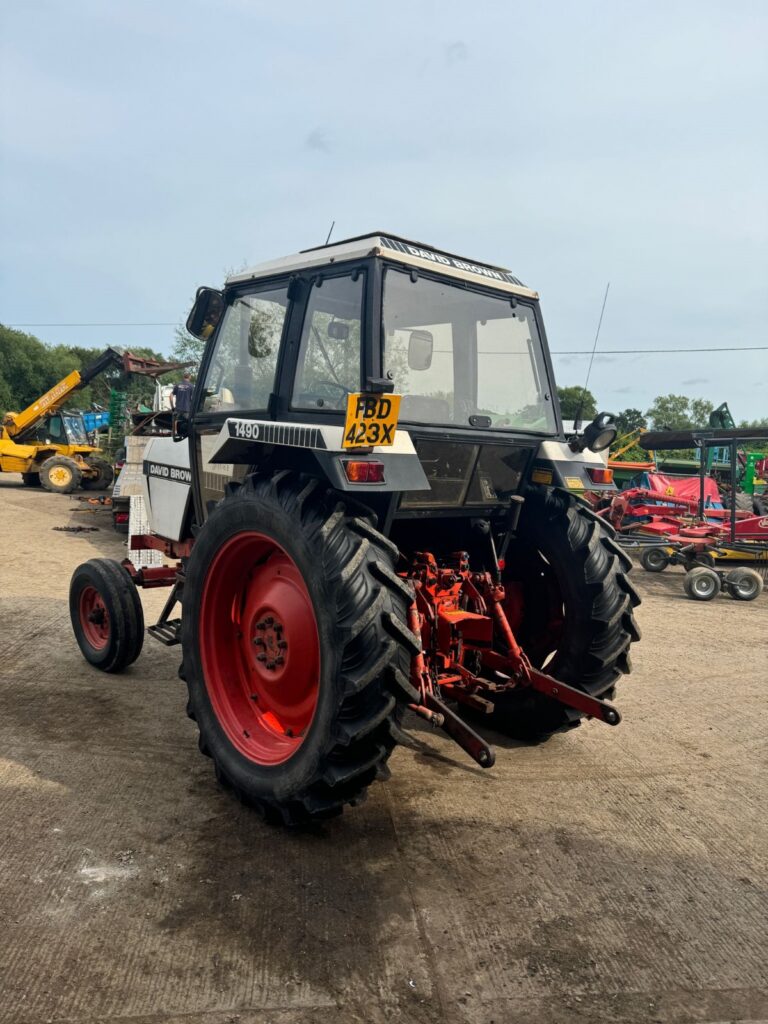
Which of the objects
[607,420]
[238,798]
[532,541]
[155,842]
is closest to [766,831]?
[532,541]

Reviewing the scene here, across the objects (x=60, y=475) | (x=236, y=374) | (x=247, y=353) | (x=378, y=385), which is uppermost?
(x=247, y=353)

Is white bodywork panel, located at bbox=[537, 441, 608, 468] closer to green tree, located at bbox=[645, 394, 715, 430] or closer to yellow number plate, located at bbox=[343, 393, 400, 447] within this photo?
yellow number plate, located at bbox=[343, 393, 400, 447]

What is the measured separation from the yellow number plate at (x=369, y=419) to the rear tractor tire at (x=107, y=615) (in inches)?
A: 111

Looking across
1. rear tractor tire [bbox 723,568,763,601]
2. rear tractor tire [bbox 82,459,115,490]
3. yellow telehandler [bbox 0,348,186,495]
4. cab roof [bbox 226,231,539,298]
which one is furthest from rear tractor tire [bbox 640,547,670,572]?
rear tractor tire [bbox 82,459,115,490]

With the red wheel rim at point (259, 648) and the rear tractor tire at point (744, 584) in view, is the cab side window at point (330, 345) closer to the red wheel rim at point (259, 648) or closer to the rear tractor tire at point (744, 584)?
the red wheel rim at point (259, 648)

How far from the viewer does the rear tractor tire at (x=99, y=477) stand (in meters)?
21.1

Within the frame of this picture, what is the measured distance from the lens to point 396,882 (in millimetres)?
2883

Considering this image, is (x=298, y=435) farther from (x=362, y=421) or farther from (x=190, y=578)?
(x=190, y=578)

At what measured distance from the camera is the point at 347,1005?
88.5 inches

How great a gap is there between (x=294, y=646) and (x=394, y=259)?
5.95ft

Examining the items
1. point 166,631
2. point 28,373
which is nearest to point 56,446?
point 166,631

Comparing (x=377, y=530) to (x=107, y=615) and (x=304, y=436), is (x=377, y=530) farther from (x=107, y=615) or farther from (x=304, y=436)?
(x=107, y=615)

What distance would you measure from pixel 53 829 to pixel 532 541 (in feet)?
8.84

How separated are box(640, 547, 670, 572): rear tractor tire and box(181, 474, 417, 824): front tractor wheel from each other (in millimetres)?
8942
